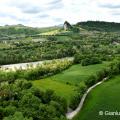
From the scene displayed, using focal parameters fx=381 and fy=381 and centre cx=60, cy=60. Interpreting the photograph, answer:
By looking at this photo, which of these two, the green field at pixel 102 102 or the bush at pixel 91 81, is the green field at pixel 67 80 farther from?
the green field at pixel 102 102

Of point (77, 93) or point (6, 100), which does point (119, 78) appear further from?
point (6, 100)

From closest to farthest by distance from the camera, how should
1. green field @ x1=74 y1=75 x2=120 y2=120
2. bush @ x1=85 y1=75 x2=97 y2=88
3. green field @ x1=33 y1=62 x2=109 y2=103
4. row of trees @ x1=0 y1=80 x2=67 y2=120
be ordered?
1. row of trees @ x1=0 y1=80 x2=67 y2=120
2. green field @ x1=74 y1=75 x2=120 y2=120
3. green field @ x1=33 y1=62 x2=109 y2=103
4. bush @ x1=85 y1=75 x2=97 y2=88

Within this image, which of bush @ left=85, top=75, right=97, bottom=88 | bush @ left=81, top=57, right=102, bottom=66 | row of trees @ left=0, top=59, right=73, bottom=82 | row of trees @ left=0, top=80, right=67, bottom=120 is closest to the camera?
row of trees @ left=0, top=80, right=67, bottom=120

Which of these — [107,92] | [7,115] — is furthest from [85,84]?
[7,115]

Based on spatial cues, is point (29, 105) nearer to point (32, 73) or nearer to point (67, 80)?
point (67, 80)

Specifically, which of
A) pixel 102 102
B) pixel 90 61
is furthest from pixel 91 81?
pixel 90 61

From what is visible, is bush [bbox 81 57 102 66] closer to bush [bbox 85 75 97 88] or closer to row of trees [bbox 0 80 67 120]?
bush [bbox 85 75 97 88]

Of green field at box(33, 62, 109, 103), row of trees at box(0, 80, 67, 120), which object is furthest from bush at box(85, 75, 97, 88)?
row of trees at box(0, 80, 67, 120)
